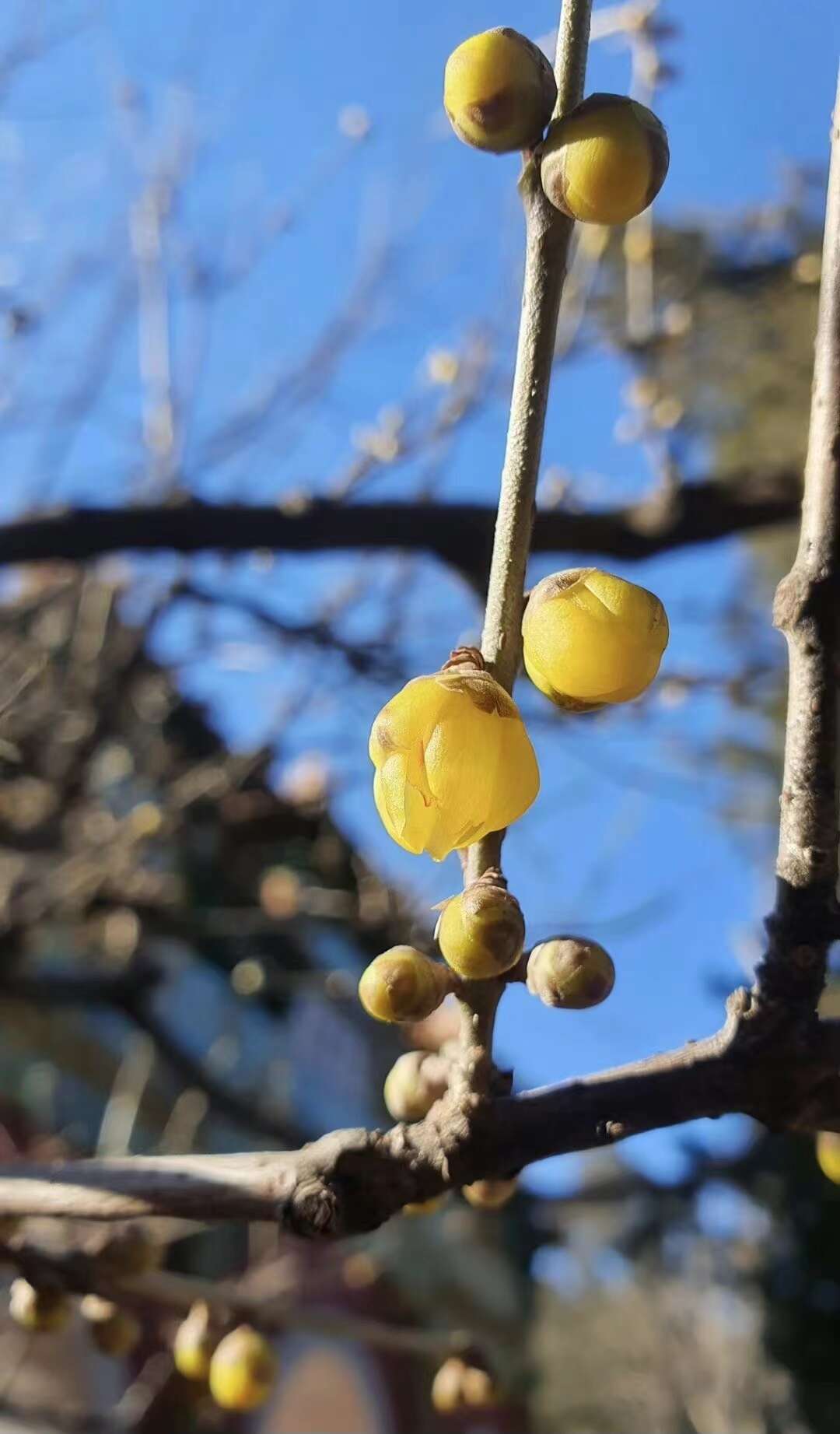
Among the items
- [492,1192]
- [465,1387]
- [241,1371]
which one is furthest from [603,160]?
[465,1387]

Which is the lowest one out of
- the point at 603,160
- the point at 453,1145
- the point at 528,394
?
the point at 453,1145

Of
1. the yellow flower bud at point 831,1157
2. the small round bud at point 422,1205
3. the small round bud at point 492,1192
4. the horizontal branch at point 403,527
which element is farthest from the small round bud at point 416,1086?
the horizontal branch at point 403,527

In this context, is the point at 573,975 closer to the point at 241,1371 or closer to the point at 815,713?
the point at 815,713

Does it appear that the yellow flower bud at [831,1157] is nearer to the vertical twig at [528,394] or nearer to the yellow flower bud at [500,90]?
the vertical twig at [528,394]

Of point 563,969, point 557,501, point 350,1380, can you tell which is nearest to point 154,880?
point 557,501

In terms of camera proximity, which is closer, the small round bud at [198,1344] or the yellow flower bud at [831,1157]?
the yellow flower bud at [831,1157]

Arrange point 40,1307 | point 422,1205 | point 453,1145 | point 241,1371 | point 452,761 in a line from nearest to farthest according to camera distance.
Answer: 1. point 452,761
2. point 453,1145
3. point 422,1205
4. point 40,1307
5. point 241,1371
